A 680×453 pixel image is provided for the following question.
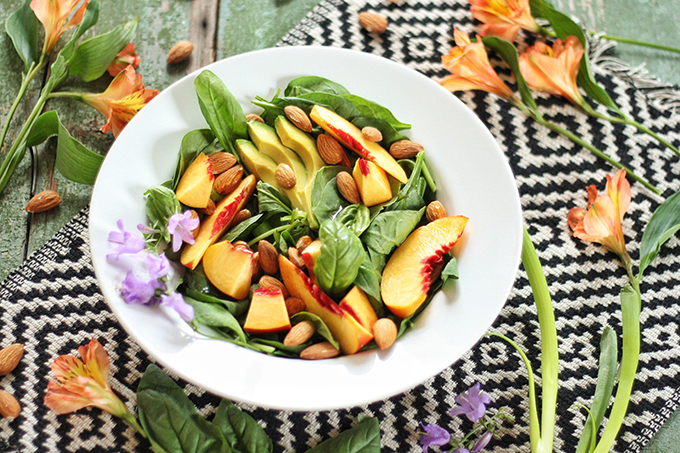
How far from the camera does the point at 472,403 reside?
887mm

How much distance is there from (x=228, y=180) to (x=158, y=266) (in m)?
0.17

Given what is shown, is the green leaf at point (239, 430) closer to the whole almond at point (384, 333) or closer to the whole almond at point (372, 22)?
the whole almond at point (384, 333)

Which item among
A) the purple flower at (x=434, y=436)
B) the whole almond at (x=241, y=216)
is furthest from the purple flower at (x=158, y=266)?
the purple flower at (x=434, y=436)

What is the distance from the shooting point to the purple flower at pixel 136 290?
2.35 ft

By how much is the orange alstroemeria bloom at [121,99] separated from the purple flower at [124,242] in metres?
0.34

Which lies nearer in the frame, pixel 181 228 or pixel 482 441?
pixel 181 228

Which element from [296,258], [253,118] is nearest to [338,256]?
[296,258]

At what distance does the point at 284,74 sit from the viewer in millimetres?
887

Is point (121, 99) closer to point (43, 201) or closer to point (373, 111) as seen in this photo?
point (43, 201)

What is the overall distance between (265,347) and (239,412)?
7.8 inches

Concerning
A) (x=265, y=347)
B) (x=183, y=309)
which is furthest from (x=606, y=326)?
(x=183, y=309)

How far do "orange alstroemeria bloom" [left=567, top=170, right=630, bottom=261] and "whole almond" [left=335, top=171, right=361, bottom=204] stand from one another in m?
0.46

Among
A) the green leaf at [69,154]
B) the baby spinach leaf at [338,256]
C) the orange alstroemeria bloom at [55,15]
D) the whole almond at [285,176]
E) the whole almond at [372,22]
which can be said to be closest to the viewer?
the baby spinach leaf at [338,256]

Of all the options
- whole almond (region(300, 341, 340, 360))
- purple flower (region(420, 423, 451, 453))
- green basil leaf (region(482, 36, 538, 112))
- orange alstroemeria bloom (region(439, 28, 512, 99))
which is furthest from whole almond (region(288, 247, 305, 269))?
green basil leaf (region(482, 36, 538, 112))
